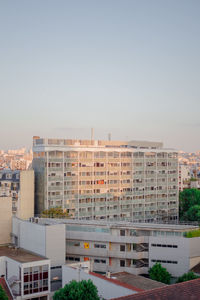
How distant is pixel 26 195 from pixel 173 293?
62.1 metres

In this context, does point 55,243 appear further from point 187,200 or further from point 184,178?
point 184,178

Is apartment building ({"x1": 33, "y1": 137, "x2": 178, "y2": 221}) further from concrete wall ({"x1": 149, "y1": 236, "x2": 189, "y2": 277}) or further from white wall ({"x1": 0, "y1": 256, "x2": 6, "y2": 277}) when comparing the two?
white wall ({"x1": 0, "y1": 256, "x2": 6, "y2": 277})

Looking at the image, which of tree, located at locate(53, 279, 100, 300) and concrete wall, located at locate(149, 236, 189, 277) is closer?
tree, located at locate(53, 279, 100, 300)

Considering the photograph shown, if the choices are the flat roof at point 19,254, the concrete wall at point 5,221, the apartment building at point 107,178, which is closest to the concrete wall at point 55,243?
the flat roof at point 19,254

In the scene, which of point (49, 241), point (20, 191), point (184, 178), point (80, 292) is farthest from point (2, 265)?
point (184, 178)

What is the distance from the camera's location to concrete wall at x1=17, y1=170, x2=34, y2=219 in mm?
79312

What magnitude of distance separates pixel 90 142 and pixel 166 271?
158ft

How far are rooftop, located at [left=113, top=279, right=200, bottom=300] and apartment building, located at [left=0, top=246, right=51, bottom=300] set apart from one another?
939 inches

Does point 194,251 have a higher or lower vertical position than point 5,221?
lower

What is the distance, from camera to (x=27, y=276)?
42938mm

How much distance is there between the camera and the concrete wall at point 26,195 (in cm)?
7931

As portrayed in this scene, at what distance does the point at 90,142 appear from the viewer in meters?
92.7

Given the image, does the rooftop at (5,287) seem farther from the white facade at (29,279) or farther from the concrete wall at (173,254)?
the concrete wall at (173,254)

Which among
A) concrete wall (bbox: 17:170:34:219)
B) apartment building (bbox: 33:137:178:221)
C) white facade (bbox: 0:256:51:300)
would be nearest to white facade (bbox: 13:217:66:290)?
white facade (bbox: 0:256:51:300)
